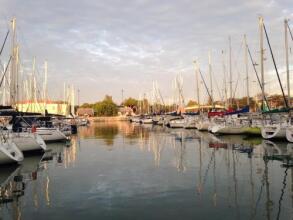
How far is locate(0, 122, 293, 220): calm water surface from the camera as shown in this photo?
11016 mm

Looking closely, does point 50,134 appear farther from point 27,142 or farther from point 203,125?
point 203,125

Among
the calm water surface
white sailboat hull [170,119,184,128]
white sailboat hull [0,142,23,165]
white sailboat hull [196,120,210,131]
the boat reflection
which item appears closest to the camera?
the calm water surface

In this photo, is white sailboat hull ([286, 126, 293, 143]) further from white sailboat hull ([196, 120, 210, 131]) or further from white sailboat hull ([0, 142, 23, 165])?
white sailboat hull ([0, 142, 23, 165])

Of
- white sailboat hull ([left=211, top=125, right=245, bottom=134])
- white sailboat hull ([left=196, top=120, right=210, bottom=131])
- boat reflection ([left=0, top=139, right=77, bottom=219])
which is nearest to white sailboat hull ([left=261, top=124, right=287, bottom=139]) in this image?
white sailboat hull ([left=211, top=125, right=245, bottom=134])

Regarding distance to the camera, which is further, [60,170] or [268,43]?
[268,43]

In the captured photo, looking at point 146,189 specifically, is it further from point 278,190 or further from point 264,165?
point 264,165

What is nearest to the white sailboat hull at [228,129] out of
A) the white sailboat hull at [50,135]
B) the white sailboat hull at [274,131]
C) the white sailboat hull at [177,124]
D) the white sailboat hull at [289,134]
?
the white sailboat hull at [274,131]

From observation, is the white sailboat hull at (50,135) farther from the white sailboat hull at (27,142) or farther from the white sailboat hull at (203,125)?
the white sailboat hull at (203,125)

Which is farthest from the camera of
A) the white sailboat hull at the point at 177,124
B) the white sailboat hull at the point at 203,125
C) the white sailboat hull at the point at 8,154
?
the white sailboat hull at the point at 177,124

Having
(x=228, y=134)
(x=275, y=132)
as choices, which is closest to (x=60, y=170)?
(x=275, y=132)

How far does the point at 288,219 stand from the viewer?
9922mm

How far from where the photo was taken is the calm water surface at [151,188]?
36.1 feet

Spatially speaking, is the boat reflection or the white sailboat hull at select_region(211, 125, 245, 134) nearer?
the boat reflection

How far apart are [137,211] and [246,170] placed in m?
8.66
